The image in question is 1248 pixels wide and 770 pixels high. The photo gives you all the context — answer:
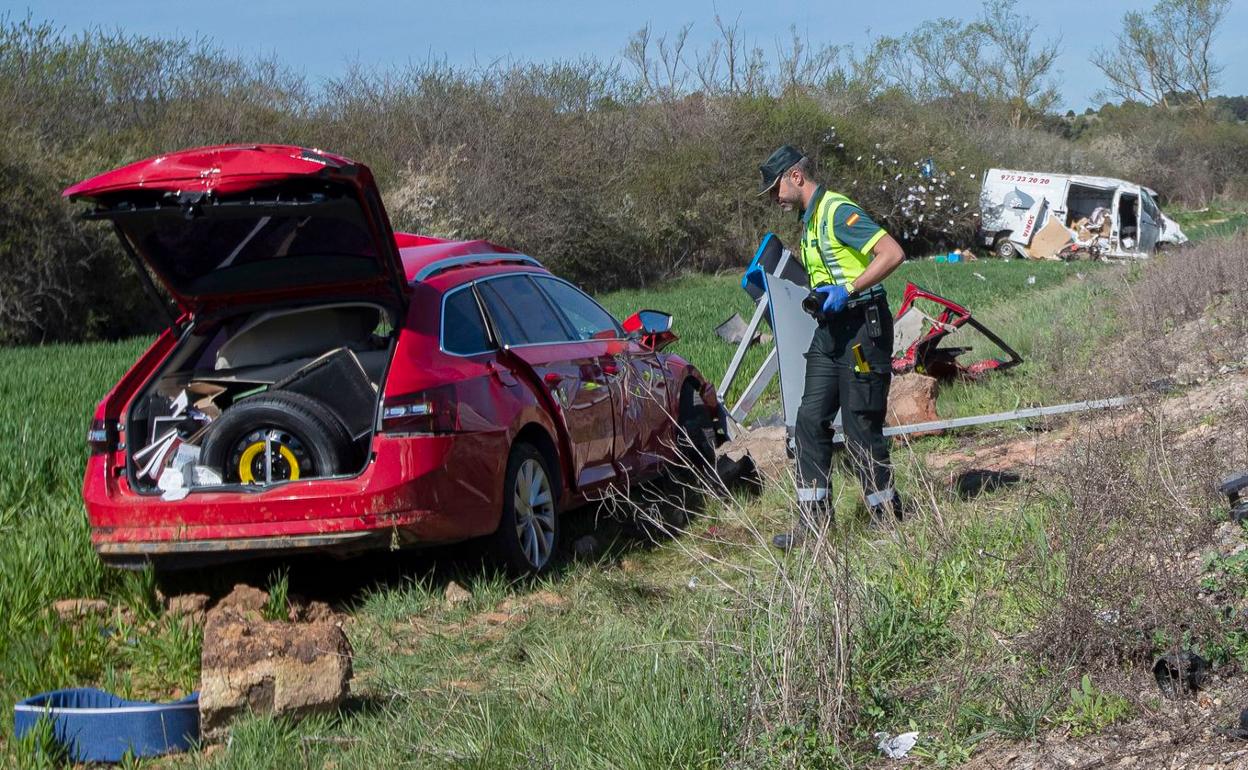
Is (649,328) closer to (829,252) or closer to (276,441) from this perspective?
(829,252)

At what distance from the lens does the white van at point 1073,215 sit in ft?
133

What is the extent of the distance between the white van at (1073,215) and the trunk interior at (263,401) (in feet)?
117

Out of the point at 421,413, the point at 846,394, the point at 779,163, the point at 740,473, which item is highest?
the point at 779,163

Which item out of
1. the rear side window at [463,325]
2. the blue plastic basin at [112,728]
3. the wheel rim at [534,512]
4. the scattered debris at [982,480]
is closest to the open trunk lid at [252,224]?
the rear side window at [463,325]

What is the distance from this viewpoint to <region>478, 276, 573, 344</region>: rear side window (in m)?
6.82

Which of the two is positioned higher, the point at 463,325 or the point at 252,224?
the point at 252,224

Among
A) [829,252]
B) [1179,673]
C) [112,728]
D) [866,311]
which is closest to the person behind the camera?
[1179,673]

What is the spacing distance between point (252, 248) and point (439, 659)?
2.28 metres

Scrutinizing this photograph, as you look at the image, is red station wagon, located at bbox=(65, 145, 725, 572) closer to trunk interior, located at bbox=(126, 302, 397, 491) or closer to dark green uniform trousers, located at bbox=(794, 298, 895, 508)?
trunk interior, located at bbox=(126, 302, 397, 491)

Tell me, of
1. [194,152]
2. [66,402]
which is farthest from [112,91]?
[194,152]

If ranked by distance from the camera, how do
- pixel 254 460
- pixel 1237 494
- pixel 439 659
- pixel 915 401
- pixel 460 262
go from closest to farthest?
pixel 1237 494 → pixel 439 659 → pixel 254 460 → pixel 460 262 → pixel 915 401

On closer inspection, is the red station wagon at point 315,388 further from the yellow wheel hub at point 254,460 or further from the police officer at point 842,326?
the police officer at point 842,326

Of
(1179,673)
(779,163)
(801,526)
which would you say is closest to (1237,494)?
(1179,673)

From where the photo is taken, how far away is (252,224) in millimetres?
6234
